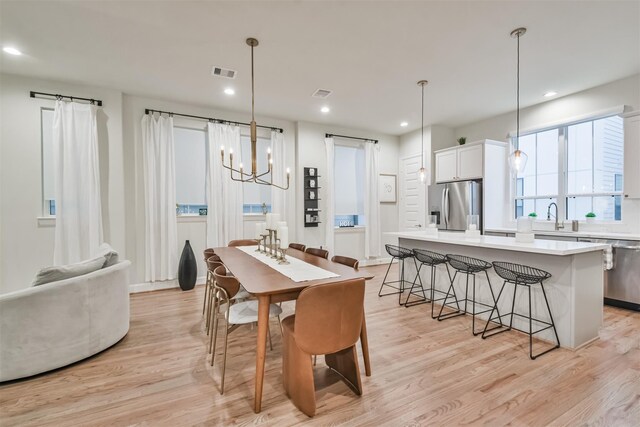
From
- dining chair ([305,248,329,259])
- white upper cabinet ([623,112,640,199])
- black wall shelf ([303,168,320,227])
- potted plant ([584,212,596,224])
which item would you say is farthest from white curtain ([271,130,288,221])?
Result: white upper cabinet ([623,112,640,199])

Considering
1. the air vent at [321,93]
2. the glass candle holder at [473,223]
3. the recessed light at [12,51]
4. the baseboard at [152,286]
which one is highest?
the air vent at [321,93]

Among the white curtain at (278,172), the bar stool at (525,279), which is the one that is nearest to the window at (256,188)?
the white curtain at (278,172)

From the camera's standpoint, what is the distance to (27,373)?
2221mm

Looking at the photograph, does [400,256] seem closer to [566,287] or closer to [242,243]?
[566,287]

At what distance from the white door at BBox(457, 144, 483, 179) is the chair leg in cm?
438

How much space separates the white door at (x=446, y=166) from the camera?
5680 millimetres

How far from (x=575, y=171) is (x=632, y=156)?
0.88m

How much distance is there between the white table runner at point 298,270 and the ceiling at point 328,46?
2.25 metres

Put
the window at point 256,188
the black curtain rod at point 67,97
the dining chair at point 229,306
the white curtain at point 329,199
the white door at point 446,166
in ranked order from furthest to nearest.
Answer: the white curtain at point 329,199
the white door at point 446,166
the window at point 256,188
the black curtain rod at point 67,97
the dining chair at point 229,306

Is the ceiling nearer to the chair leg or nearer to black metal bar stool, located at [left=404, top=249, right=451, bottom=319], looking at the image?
black metal bar stool, located at [left=404, top=249, right=451, bottom=319]

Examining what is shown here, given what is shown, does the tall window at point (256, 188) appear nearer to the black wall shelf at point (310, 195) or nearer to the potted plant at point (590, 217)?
the black wall shelf at point (310, 195)

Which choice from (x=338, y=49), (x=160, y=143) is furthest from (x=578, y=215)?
(x=160, y=143)

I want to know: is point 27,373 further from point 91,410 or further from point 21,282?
point 21,282

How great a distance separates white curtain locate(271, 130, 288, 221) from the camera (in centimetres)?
546
